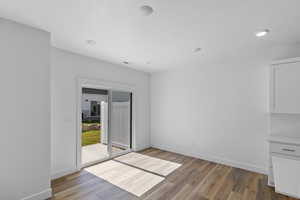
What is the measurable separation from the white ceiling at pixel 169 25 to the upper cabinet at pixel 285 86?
40 centimetres

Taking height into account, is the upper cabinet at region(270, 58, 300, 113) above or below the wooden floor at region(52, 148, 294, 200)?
above

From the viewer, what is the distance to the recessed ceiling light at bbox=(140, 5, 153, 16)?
1647 millimetres

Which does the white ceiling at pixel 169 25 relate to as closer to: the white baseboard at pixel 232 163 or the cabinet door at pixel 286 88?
the cabinet door at pixel 286 88

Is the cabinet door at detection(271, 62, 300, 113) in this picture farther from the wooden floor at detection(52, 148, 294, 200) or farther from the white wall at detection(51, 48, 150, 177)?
the white wall at detection(51, 48, 150, 177)

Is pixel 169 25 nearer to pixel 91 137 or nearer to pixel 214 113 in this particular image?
pixel 214 113

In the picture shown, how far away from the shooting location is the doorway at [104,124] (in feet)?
11.8

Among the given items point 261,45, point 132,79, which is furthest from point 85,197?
point 261,45

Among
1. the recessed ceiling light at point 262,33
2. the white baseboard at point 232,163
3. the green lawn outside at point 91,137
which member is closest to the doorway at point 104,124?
the green lawn outside at point 91,137

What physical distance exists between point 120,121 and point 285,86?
13.2 feet

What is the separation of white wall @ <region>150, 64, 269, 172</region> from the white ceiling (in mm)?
665

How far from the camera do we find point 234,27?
A: 206 cm

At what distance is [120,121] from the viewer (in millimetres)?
4359

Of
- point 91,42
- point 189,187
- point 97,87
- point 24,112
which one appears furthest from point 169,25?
point 189,187

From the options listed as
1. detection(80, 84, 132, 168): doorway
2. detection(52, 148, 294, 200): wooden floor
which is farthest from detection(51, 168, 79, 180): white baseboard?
detection(80, 84, 132, 168): doorway
